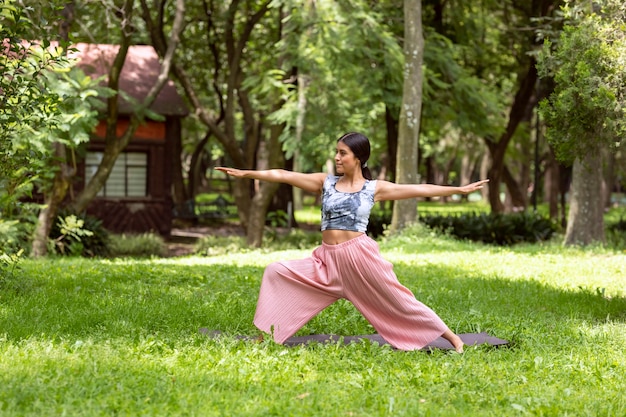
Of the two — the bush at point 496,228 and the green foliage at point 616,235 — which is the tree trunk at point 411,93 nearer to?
the bush at point 496,228

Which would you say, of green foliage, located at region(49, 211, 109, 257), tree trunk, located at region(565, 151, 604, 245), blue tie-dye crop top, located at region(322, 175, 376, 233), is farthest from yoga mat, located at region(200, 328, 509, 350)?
tree trunk, located at region(565, 151, 604, 245)

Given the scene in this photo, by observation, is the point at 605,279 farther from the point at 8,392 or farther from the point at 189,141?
the point at 189,141

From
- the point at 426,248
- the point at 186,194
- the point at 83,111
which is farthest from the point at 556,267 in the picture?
the point at 186,194

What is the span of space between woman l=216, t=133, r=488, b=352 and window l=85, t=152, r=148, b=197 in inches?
777

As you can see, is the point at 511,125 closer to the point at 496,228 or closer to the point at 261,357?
the point at 496,228

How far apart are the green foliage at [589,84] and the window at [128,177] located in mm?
18280

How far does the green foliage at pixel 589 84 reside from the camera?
9.20 m

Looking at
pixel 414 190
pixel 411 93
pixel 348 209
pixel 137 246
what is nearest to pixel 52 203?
pixel 137 246

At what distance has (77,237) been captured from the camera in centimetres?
1731

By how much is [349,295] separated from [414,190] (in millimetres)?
1088

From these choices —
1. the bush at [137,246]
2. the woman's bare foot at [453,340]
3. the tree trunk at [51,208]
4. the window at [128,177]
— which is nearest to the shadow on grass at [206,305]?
the woman's bare foot at [453,340]

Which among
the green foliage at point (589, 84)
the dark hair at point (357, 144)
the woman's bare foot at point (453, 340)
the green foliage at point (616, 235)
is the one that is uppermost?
the green foliage at point (589, 84)

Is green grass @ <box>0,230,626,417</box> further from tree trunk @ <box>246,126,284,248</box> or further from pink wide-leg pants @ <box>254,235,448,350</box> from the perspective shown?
tree trunk @ <box>246,126,284,248</box>

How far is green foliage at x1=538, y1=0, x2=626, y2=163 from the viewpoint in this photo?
362 inches
